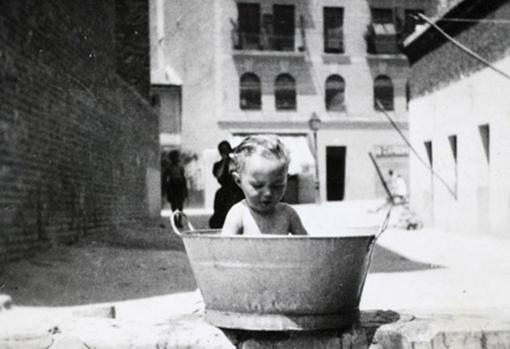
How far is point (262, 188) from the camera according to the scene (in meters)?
2.97

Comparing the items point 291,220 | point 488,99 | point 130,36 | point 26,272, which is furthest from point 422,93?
point 291,220

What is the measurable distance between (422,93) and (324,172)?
952 cm

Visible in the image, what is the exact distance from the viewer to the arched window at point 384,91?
24.9 metres

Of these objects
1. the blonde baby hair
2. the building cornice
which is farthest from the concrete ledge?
the building cornice

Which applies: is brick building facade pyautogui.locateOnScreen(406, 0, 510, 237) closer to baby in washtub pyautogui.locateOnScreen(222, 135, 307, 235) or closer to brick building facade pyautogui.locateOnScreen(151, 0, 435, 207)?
brick building facade pyautogui.locateOnScreen(151, 0, 435, 207)

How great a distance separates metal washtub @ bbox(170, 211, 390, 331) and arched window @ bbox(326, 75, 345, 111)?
21.6 meters

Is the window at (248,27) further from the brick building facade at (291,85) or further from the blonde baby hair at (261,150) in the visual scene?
the blonde baby hair at (261,150)

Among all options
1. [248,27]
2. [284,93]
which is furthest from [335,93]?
[248,27]

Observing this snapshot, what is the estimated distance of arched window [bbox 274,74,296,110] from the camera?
25297 millimetres

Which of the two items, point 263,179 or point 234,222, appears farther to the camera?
point 234,222

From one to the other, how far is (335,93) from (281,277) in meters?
22.8

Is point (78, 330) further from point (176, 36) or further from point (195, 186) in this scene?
point (195, 186)

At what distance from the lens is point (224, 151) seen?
A: 6.77 metres

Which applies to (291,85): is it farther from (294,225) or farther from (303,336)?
(303,336)
